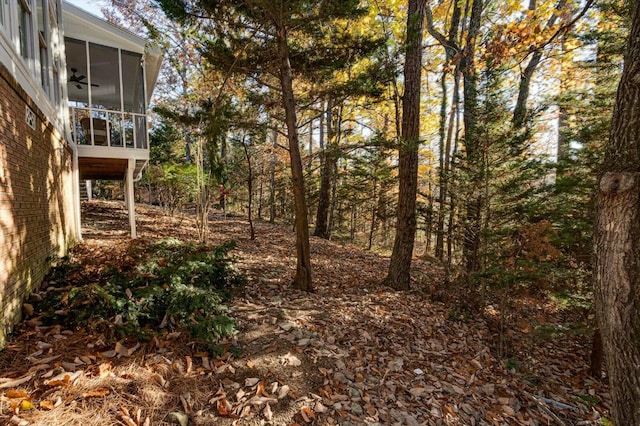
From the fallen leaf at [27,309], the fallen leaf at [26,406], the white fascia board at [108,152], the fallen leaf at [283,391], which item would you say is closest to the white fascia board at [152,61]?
the white fascia board at [108,152]

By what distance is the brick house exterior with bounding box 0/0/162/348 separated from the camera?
2.82m

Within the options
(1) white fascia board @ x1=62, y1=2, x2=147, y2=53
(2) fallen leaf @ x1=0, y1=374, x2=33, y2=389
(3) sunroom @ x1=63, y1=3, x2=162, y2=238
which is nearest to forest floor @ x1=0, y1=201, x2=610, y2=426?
(2) fallen leaf @ x1=0, y1=374, x2=33, y2=389

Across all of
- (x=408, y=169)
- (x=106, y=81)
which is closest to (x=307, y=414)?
(x=408, y=169)

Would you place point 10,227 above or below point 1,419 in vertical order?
above

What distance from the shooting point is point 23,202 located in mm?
3238

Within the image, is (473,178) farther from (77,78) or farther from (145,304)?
(77,78)

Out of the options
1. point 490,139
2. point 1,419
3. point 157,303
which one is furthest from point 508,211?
point 1,419

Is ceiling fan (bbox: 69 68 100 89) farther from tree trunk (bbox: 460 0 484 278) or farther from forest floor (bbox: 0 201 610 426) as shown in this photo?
tree trunk (bbox: 460 0 484 278)

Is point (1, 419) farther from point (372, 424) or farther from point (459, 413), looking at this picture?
point (459, 413)

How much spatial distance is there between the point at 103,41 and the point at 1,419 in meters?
7.73

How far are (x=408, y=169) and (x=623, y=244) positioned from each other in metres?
4.03

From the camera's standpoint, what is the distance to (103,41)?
6766 mm

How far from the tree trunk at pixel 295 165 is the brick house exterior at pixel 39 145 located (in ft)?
10.0

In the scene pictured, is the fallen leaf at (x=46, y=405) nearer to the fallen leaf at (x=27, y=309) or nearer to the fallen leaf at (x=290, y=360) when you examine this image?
the fallen leaf at (x=27, y=309)
